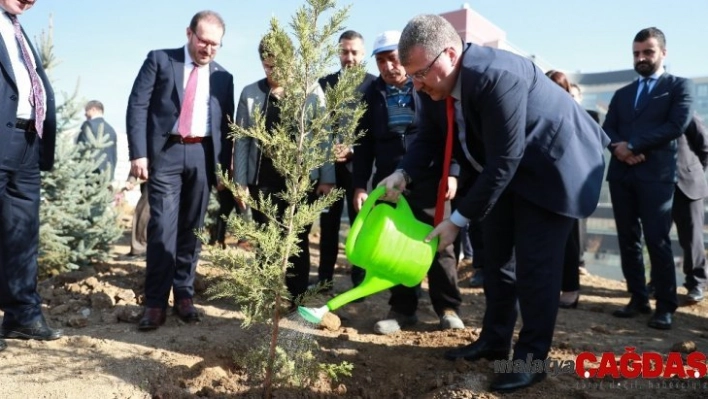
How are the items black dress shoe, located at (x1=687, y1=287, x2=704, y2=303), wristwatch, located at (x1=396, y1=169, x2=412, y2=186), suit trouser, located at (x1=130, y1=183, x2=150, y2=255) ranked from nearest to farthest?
wristwatch, located at (x1=396, y1=169, x2=412, y2=186) < black dress shoe, located at (x1=687, y1=287, x2=704, y2=303) < suit trouser, located at (x1=130, y1=183, x2=150, y2=255)

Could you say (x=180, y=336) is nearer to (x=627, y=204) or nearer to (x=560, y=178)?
(x=560, y=178)

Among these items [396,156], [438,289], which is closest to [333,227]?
[396,156]

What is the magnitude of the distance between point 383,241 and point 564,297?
10.6 ft

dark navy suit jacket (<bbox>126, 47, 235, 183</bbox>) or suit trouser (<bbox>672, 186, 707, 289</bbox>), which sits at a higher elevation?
dark navy suit jacket (<bbox>126, 47, 235, 183</bbox>)

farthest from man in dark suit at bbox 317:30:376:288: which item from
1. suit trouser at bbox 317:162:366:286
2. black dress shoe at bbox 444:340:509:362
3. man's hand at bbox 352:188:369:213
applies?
A: black dress shoe at bbox 444:340:509:362

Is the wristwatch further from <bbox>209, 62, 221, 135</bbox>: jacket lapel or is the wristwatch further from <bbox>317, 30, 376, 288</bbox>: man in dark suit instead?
<bbox>209, 62, 221, 135</bbox>: jacket lapel

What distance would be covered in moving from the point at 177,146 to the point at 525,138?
243 centimetres

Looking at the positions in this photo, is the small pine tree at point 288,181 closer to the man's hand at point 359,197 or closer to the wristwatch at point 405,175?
the wristwatch at point 405,175

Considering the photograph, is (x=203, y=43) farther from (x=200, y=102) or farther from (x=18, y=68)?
(x=18, y=68)

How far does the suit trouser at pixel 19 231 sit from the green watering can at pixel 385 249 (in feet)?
7.50

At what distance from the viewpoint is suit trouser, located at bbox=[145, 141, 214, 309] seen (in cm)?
397

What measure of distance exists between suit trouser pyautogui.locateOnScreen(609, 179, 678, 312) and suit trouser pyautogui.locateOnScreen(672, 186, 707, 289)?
799mm

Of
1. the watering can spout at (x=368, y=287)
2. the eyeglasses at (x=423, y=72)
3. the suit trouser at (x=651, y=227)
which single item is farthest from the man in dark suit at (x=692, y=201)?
the watering can spout at (x=368, y=287)

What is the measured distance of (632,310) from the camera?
16.5 ft
